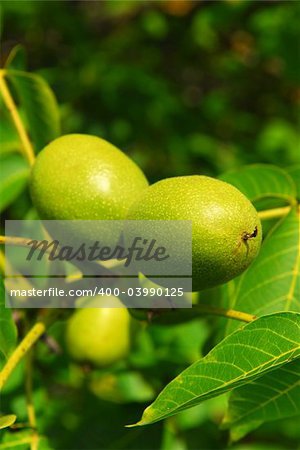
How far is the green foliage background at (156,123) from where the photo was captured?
1.85 m

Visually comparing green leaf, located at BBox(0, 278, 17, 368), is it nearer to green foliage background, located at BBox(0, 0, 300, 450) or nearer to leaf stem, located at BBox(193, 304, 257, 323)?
green foliage background, located at BBox(0, 0, 300, 450)

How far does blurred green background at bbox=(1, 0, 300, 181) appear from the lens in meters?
3.46

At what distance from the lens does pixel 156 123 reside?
11.7ft

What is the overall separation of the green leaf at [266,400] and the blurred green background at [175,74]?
1589mm

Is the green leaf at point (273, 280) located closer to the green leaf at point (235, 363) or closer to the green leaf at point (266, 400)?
the green leaf at point (266, 400)

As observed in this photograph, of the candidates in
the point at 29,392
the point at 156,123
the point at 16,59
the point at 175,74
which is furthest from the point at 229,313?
the point at 175,74

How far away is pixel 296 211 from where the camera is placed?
1.52 m

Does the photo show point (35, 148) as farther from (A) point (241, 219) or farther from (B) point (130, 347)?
(A) point (241, 219)

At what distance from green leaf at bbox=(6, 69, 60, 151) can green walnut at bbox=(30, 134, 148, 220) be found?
378mm

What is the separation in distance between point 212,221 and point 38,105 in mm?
876

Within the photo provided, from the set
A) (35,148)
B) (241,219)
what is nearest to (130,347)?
(35,148)

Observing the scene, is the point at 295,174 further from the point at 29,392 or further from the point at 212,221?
the point at 29,392

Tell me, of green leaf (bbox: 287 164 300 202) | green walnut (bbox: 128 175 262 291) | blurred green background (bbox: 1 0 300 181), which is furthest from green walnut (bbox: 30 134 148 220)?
blurred green background (bbox: 1 0 300 181)

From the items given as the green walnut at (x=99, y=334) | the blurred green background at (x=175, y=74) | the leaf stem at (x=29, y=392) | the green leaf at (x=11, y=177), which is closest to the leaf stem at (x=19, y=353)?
the leaf stem at (x=29, y=392)
